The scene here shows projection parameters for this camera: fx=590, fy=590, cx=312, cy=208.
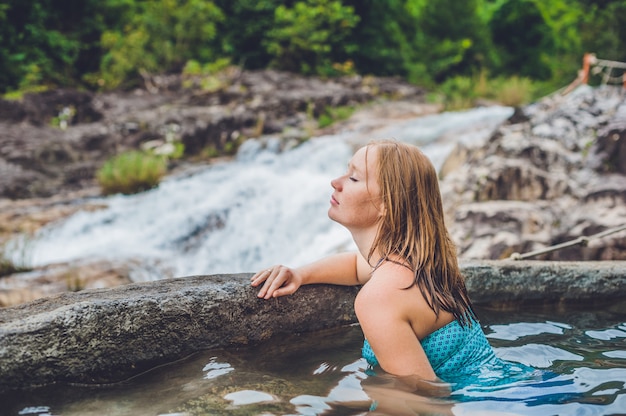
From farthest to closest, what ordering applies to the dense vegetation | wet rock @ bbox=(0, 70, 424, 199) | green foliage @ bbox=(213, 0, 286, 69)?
green foliage @ bbox=(213, 0, 286, 69), the dense vegetation, wet rock @ bbox=(0, 70, 424, 199)

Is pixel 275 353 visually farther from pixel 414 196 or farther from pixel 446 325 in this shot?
pixel 414 196

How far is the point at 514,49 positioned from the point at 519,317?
767 inches

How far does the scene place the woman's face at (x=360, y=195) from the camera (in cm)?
204

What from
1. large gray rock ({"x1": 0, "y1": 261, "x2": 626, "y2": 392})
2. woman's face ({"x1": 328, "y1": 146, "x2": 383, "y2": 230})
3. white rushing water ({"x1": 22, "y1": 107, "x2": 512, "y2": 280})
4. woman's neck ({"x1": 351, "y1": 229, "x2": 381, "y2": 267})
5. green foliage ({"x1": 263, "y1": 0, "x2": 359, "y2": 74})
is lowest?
white rushing water ({"x1": 22, "y1": 107, "x2": 512, "y2": 280})

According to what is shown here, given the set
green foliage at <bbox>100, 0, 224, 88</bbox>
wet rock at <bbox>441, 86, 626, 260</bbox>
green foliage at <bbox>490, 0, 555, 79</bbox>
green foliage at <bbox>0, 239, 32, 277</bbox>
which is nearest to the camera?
wet rock at <bbox>441, 86, 626, 260</bbox>

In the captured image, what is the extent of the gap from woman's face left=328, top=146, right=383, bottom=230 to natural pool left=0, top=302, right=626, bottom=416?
0.55m

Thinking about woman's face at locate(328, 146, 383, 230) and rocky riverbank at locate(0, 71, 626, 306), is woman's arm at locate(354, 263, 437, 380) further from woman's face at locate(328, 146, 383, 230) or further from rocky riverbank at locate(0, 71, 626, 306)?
rocky riverbank at locate(0, 71, 626, 306)

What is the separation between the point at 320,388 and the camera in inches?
79.4

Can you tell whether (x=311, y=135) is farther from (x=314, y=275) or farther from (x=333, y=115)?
(x=314, y=275)

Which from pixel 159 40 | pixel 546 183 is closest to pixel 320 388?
pixel 546 183

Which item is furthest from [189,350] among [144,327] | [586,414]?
[586,414]

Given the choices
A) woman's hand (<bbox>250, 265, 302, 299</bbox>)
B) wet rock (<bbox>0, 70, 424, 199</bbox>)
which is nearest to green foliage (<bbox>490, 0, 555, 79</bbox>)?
wet rock (<bbox>0, 70, 424, 199</bbox>)

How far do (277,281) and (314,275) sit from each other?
191 millimetres

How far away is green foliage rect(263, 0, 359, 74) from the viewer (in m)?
16.5
